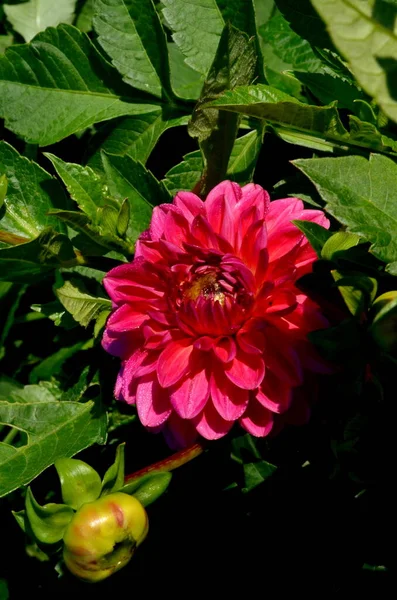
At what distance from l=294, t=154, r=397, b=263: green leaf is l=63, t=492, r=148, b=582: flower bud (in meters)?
0.40

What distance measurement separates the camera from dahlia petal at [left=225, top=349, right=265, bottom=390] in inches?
32.3

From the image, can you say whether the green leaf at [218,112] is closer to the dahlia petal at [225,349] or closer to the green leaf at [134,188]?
the green leaf at [134,188]

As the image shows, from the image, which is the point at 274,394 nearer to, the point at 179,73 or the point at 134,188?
the point at 134,188

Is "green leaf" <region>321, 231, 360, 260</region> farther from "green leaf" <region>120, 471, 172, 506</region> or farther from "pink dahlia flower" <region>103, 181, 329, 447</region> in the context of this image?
"green leaf" <region>120, 471, 172, 506</region>

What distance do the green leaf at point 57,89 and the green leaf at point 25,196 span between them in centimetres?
5

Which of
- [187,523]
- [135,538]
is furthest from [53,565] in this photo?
[135,538]

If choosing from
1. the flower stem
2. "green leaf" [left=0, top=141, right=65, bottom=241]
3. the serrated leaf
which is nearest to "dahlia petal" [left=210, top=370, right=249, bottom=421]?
the flower stem

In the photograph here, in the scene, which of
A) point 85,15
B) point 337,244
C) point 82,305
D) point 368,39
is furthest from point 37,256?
point 85,15

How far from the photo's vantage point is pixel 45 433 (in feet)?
3.54

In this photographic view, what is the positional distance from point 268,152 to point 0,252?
1.62ft

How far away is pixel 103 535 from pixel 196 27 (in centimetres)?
73

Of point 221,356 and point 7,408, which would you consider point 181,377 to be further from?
point 7,408

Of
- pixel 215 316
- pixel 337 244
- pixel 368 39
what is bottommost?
pixel 215 316

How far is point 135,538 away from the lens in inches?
32.9
